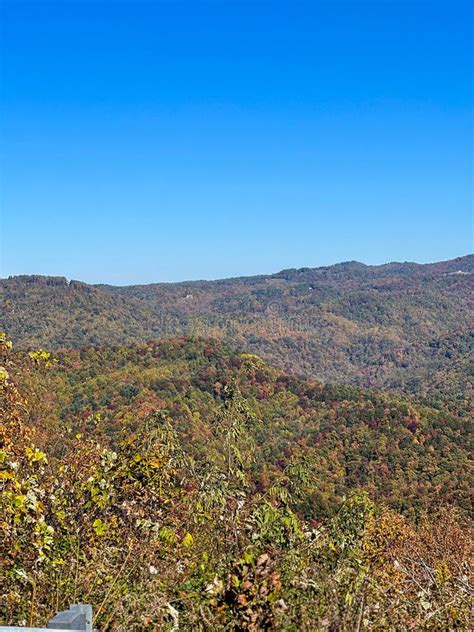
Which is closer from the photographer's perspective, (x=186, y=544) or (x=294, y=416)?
(x=186, y=544)

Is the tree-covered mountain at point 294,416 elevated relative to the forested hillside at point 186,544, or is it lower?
lower

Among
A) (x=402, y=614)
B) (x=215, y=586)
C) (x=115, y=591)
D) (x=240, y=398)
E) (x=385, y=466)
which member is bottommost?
(x=385, y=466)

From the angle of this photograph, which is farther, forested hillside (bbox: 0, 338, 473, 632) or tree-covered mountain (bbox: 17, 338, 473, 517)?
tree-covered mountain (bbox: 17, 338, 473, 517)

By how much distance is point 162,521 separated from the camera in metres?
5.30

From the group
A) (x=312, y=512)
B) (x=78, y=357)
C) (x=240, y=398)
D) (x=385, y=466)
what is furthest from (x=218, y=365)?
(x=240, y=398)

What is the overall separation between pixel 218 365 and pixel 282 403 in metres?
8.46

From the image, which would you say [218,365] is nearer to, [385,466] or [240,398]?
[385,466]

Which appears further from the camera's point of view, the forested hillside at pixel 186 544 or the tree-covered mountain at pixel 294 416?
the tree-covered mountain at pixel 294 416

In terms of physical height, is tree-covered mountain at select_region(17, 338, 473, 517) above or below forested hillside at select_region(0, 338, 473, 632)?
below

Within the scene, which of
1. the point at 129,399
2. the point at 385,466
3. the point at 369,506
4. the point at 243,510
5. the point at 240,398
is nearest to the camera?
the point at 243,510

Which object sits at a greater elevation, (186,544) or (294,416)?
(186,544)

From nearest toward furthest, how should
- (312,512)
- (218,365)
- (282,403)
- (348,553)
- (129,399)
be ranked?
(348,553) → (312,512) → (129,399) → (282,403) → (218,365)

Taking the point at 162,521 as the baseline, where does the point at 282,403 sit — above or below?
below

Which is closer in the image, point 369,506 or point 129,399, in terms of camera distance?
point 369,506
